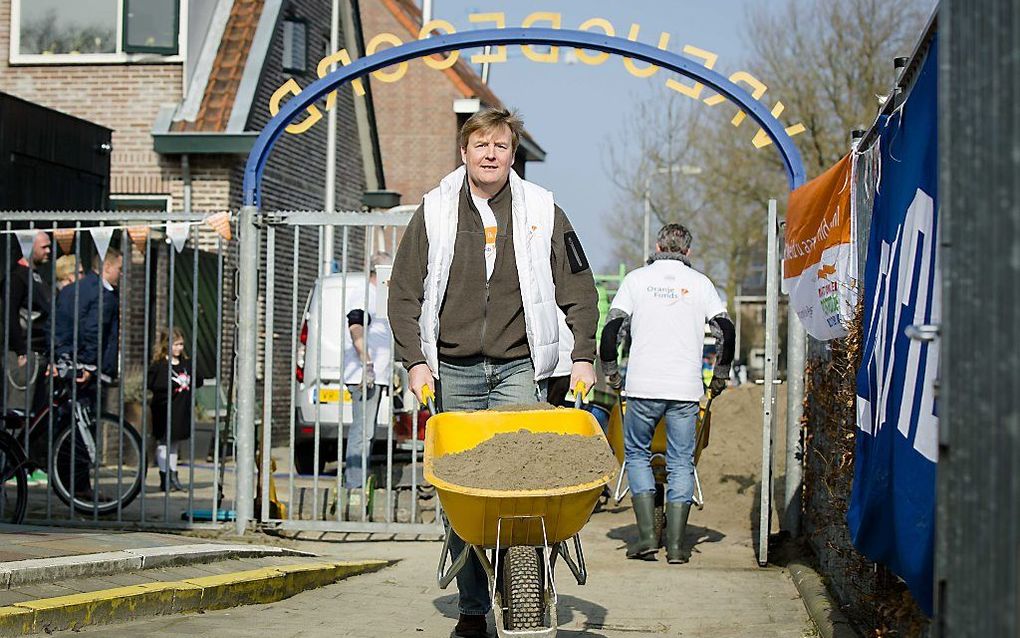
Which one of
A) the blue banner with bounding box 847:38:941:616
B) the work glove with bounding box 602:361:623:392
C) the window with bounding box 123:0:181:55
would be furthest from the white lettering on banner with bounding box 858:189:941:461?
the window with bounding box 123:0:181:55

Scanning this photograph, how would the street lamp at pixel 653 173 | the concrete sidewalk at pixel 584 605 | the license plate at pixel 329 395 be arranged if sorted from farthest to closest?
the street lamp at pixel 653 173 → the license plate at pixel 329 395 → the concrete sidewalk at pixel 584 605

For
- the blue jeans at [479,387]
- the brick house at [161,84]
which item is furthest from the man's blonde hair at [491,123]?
the brick house at [161,84]

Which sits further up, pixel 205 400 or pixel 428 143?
pixel 428 143

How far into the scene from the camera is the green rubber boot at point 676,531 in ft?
28.8

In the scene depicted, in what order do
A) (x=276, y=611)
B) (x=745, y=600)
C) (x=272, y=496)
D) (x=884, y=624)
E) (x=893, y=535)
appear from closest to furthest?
(x=893, y=535) < (x=884, y=624) < (x=276, y=611) < (x=745, y=600) < (x=272, y=496)

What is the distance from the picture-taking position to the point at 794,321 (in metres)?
9.09

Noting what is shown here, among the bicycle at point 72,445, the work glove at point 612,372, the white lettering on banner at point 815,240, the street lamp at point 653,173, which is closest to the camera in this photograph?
the white lettering on banner at point 815,240

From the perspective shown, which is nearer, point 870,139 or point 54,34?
point 870,139

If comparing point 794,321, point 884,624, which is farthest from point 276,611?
point 794,321

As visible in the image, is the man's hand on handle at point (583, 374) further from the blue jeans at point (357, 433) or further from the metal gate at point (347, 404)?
the blue jeans at point (357, 433)

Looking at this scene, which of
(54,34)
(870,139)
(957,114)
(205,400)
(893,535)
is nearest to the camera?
(957,114)

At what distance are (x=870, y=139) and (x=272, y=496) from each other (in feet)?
17.8

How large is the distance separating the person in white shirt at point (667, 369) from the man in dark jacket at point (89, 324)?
11.8 ft

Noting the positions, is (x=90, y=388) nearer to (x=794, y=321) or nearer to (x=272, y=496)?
(x=272, y=496)
